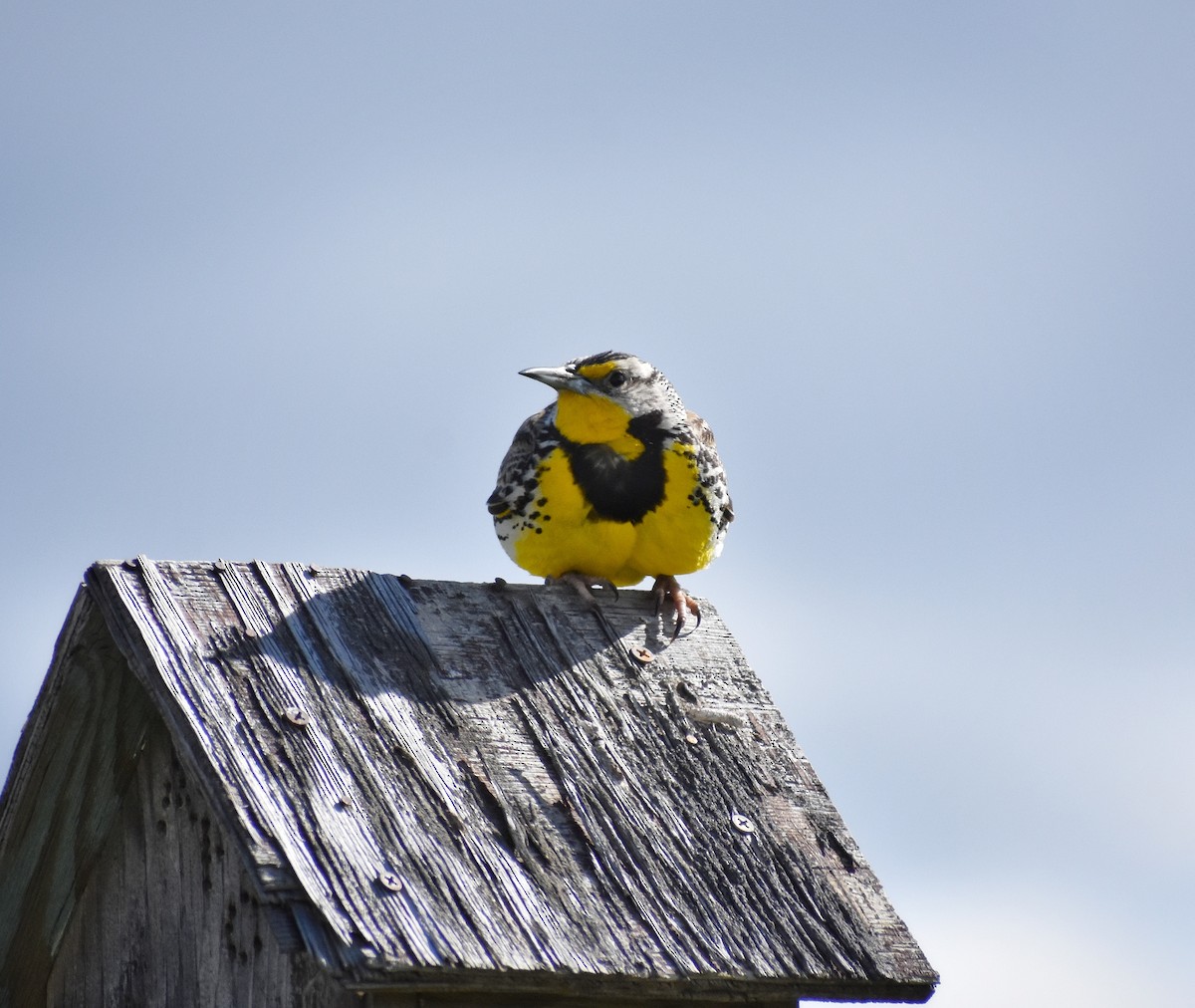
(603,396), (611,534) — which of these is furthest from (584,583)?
(603,396)

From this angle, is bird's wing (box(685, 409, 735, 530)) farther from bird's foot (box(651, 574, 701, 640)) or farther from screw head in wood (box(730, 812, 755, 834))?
screw head in wood (box(730, 812, 755, 834))

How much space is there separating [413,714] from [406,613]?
0.69 meters

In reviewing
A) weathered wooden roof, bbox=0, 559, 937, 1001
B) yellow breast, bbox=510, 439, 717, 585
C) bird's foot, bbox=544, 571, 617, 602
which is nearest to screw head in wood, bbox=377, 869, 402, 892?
weathered wooden roof, bbox=0, 559, 937, 1001

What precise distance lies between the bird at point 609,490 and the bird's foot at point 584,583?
2 centimetres

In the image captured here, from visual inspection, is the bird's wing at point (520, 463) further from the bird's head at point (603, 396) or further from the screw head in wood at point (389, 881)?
the screw head in wood at point (389, 881)

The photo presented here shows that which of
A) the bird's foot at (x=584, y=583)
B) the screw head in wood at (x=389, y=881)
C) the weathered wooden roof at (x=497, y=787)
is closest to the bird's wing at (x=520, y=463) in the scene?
the bird's foot at (x=584, y=583)

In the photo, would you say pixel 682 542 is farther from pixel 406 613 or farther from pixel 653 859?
pixel 653 859

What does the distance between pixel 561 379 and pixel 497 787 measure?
3.33 m

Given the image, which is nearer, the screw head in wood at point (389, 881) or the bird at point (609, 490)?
the screw head in wood at point (389, 881)

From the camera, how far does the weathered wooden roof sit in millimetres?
6406

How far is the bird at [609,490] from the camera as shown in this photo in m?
9.63

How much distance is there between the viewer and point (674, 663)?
8.34 meters

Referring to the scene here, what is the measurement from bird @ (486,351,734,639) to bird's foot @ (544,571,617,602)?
0.7 inches

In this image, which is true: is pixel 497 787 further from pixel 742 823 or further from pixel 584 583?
pixel 584 583
